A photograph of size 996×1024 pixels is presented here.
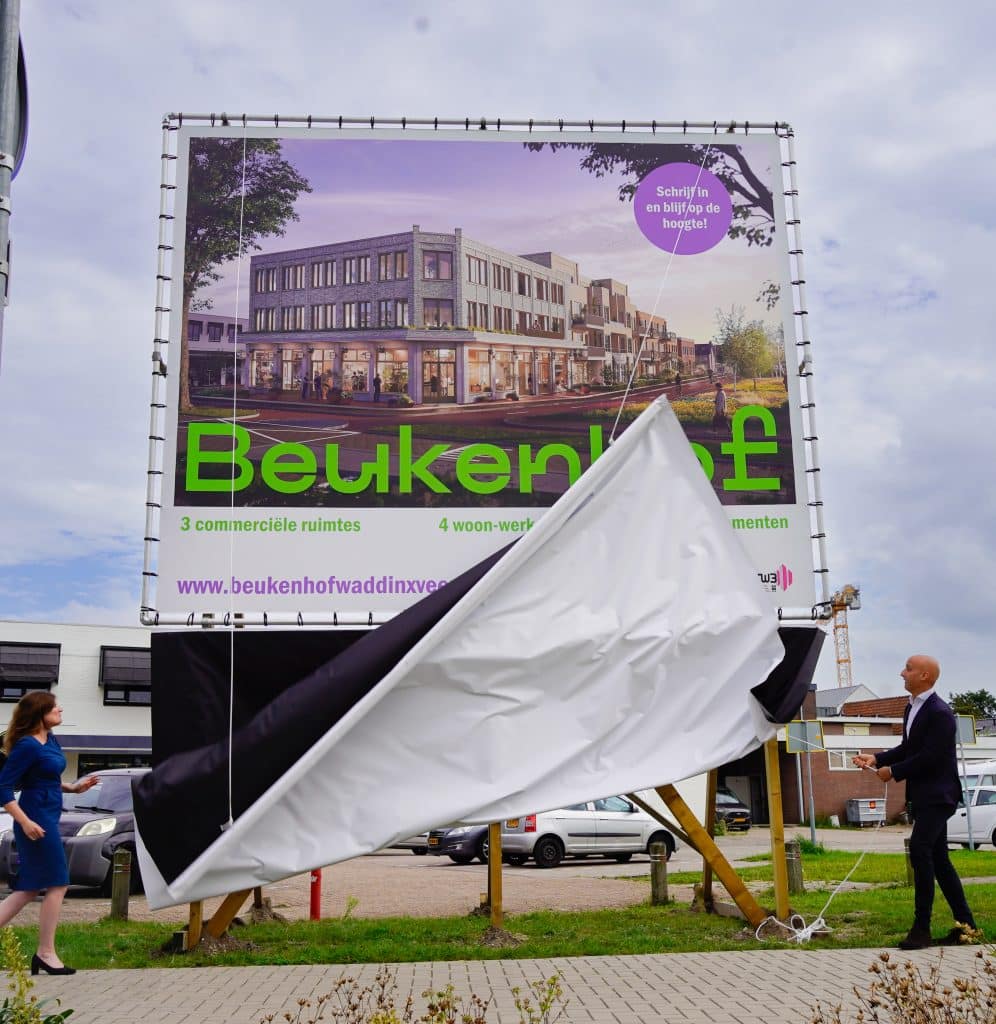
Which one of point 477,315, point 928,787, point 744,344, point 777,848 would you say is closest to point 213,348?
point 477,315

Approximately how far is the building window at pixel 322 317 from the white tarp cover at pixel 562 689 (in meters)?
3.15

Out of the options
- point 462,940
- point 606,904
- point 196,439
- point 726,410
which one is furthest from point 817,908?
point 196,439

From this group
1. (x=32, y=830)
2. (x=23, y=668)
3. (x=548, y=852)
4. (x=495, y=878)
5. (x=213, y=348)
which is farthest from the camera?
(x=23, y=668)

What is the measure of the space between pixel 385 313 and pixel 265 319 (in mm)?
978

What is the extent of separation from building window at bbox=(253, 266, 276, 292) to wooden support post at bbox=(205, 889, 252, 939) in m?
4.74

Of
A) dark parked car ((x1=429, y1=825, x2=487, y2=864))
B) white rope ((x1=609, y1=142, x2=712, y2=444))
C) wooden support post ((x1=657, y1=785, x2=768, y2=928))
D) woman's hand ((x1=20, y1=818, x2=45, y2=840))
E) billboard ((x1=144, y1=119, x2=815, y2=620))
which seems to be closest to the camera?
woman's hand ((x1=20, y1=818, x2=45, y2=840))

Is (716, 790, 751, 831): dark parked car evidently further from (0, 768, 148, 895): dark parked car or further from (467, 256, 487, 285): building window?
(467, 256, 487, 285): building window

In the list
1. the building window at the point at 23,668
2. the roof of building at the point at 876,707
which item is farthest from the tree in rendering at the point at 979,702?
the building window at the point at 23,668

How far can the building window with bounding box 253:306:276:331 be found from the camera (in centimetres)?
956

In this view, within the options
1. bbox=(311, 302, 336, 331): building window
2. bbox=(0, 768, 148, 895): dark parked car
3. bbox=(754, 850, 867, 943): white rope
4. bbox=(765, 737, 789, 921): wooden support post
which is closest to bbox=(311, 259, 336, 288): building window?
bbox=(311, 302, 336, 331): building window

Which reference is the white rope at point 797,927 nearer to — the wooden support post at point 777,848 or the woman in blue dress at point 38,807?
the wooden support post at point 777,848

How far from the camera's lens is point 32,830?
739 centimetres

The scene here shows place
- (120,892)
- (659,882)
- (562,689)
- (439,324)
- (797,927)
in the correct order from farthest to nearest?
(659,882) → (120,892) → (439,324) → (797,927) → (562,689)

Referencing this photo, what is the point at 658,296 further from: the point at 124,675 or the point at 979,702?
the point at 979,702
